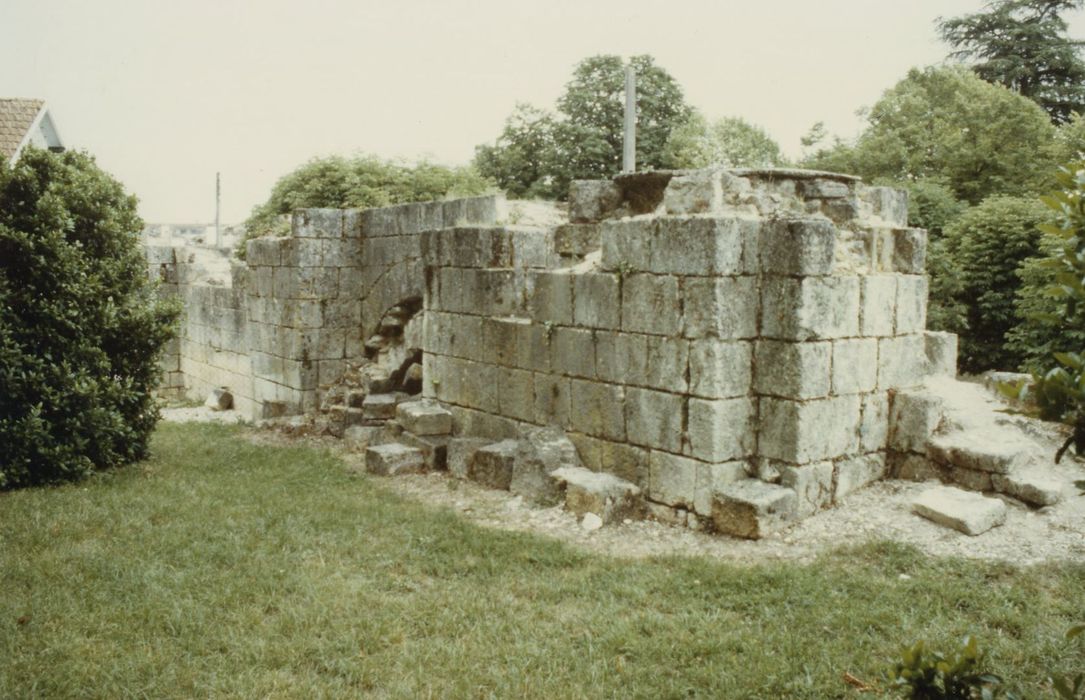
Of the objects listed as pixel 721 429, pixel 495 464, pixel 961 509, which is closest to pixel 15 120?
pixel 495 464

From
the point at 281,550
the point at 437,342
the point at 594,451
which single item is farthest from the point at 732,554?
the point at 437,342

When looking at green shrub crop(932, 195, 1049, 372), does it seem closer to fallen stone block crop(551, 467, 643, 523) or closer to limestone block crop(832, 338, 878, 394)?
limestone block crop(832, 338, 878, 394)

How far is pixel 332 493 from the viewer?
7.76 m

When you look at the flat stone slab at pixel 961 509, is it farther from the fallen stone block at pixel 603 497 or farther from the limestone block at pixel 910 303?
the fallen stone block at pixel 603 497

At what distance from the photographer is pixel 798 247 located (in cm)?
620

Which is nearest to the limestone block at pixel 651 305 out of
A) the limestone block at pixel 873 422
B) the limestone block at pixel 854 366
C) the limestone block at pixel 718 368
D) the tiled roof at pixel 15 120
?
the limestone block at pixel 718 368

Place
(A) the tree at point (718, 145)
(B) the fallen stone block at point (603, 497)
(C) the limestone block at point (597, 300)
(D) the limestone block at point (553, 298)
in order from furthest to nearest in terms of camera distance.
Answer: (A) the tree at point (718, 145) < (D) the limestone block at point (553, 298) < (C) the limestone block at point (597, 300) < (B) the fallen stone block at point (603, 497)

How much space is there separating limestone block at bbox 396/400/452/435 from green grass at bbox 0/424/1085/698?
235cm

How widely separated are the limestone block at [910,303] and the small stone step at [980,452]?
946 mm

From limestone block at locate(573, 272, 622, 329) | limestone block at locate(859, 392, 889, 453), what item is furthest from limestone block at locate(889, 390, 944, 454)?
limestone block at locate(573, 272, 622, 329)

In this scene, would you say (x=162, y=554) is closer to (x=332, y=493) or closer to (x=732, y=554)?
(x=332, y=493)

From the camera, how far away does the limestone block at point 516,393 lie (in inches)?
318

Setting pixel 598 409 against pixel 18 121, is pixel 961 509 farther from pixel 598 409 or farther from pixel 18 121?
pixel 18 121

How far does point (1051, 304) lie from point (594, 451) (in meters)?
6.57
